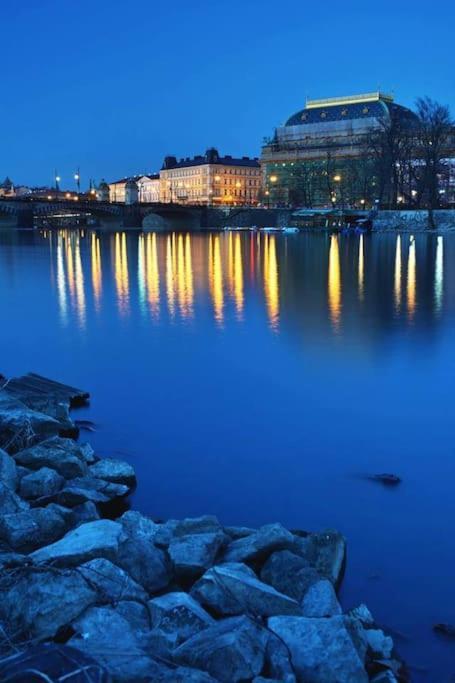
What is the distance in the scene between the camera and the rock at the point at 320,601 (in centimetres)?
614

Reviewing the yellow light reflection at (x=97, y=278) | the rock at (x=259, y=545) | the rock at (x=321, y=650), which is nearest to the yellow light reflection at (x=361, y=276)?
the yellow light reflection at (x=97, y=278)

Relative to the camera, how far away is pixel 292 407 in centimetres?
1309

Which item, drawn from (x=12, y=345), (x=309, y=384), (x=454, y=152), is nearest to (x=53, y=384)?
(x=309, y=384)

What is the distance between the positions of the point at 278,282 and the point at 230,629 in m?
28.5

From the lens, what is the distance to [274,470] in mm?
10328

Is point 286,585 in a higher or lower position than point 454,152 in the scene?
lower

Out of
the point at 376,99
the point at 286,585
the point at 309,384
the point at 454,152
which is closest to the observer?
the point at 286,585

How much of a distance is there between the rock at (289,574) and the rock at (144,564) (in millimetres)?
955

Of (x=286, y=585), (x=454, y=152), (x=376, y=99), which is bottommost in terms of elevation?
(x=286, y=585)

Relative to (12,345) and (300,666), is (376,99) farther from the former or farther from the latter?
(300,666)

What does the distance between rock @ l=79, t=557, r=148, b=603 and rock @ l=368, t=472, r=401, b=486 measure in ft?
14.8

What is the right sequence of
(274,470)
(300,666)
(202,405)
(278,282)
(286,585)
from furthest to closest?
(278,282) < (202,405) < (274,470) < (286,585) < (300,666)

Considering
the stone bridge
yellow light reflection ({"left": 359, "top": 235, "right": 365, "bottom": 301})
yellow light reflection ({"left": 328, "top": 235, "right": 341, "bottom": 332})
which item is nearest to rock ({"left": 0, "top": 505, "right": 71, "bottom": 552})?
yellow light reflection ({"left": 328, "top": 235, "right": 341, "bottom": 332})

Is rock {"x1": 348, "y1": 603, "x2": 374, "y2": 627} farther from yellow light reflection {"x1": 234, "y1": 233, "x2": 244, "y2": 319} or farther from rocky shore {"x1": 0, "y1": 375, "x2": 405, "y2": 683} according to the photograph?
yellow light reflection {"x1": 234, "y1": 233, "x2": 244, "y2": 319}
